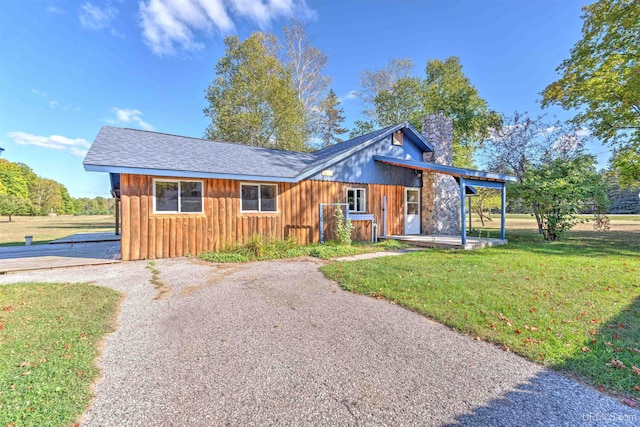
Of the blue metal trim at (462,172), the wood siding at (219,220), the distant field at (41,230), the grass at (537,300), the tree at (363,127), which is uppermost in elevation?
the tree at (363,127)

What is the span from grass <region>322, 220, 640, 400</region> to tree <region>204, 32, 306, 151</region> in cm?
1782

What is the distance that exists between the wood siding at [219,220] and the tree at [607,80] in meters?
11.3

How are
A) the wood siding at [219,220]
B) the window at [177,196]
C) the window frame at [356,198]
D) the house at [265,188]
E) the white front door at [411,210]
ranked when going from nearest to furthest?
the wood siding at [219,220], the house at [265,188], the window at [177,196], the window frame at [356,198], the white front door at [411,210]

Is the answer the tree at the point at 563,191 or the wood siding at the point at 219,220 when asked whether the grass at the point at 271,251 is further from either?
the tree at the point at 563,191

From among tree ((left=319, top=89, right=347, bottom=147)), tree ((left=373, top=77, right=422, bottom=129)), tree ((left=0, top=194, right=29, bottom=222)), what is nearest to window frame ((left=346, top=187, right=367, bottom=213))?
tree ((left=373, top=77, right=422, bottom=129))

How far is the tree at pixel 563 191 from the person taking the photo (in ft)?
37.8

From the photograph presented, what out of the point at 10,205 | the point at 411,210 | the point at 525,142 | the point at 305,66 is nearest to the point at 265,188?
the point at 411,210

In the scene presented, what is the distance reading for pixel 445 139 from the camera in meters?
14.8

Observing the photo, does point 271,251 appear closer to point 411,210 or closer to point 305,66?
point 411,210

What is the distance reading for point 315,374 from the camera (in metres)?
2.69

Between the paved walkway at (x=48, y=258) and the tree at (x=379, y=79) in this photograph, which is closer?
the paved walkway at (x=48, y=258)

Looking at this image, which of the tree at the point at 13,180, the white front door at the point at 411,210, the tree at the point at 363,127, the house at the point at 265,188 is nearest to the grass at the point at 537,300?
A: the house at the point at 265,188

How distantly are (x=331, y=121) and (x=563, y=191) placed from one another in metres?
21.8

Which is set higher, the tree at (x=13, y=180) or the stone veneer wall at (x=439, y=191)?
the tree at (x=13, y=180)
